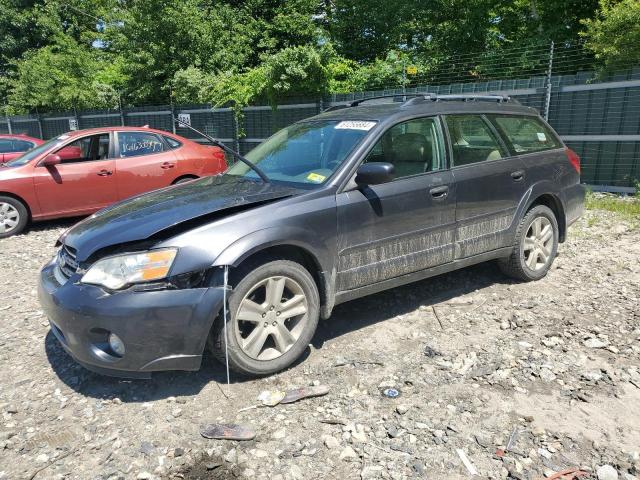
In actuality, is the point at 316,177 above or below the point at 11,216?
above

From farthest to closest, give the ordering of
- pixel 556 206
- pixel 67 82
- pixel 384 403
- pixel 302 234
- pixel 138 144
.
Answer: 1. pixel 67 82
2. pixel 138 144
3. pixel 556 206
4. pixel 302 234
5. pixel 384 403

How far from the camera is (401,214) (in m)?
3.93

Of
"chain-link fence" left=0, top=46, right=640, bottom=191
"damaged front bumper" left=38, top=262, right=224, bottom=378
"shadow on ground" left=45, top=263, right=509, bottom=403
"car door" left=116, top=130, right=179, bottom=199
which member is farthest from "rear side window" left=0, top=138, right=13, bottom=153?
"damaged front bumper" left=38, top=262, right=224, bottom=378

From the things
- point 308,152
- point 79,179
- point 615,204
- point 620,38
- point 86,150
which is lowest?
point 615,204

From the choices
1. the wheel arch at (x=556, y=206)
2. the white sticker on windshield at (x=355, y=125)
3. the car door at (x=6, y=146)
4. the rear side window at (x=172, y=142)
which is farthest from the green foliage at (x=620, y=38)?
the car door at (x=6, y=146)

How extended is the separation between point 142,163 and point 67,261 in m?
5.09

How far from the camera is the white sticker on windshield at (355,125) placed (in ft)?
13.2

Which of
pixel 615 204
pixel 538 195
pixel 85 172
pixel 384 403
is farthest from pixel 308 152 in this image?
pixel 615 204

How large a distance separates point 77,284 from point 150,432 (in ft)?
3.19

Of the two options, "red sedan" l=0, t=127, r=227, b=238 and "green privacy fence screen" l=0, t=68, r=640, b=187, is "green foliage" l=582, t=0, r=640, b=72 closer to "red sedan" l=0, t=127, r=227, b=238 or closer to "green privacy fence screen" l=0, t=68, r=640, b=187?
"green privacy fence screen" l=0, t=68, r=640, b=187

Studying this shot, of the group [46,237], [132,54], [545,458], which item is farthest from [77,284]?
[132,54]

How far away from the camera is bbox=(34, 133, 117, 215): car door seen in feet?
25.5

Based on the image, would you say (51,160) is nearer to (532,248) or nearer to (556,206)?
(532,248)

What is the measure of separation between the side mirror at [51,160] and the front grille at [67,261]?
4630 mm
